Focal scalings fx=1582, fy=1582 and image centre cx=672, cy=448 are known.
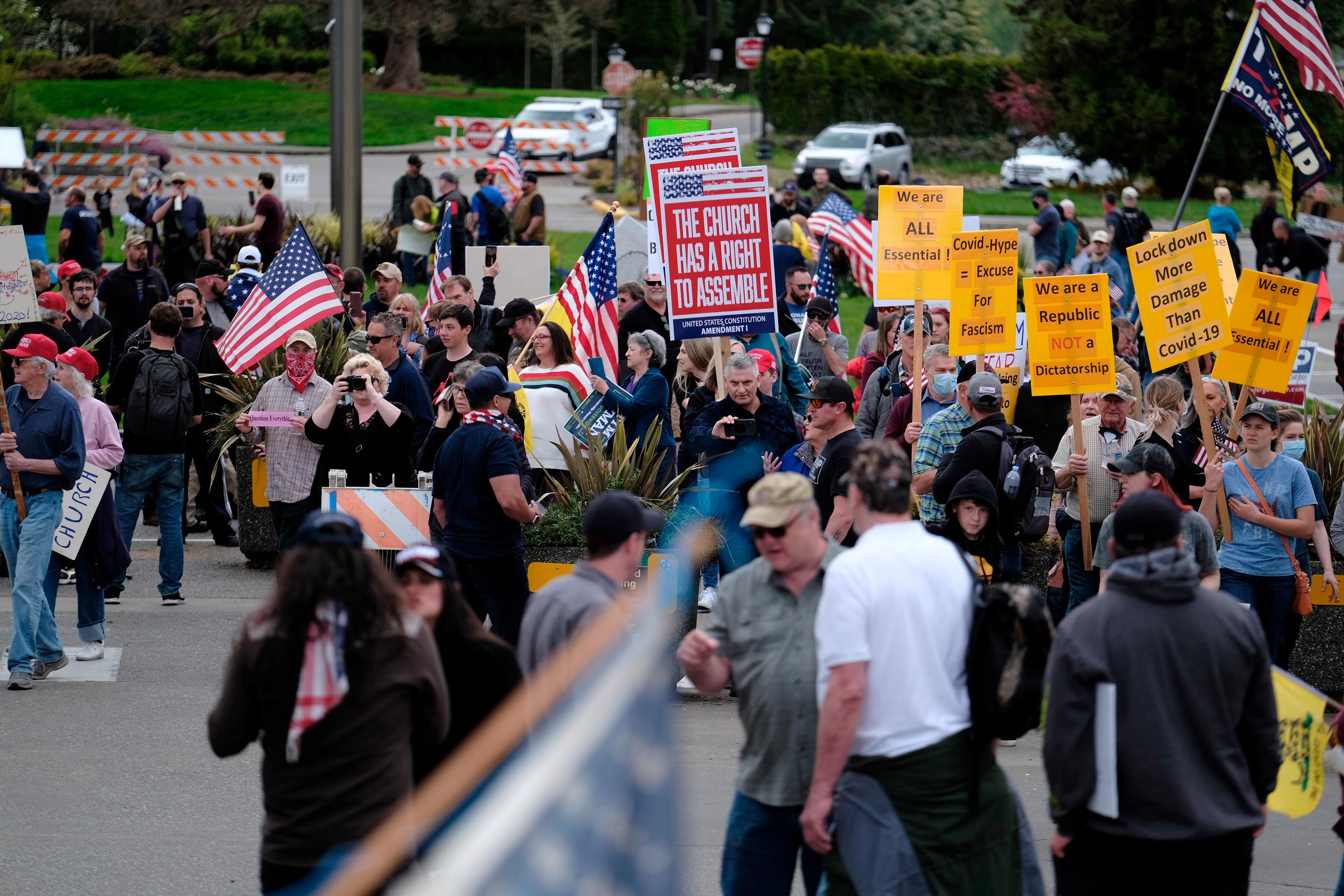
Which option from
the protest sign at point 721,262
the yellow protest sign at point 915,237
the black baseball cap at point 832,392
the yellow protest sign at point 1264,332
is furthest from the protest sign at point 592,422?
the yellow protest sign at point 1264,332

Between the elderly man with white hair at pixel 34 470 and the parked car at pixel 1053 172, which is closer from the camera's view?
the elderly man with white hair at pixel 34 470

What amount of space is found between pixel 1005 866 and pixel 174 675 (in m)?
5.88

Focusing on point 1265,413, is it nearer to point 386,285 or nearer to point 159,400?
point 159,400

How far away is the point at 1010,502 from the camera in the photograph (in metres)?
8.33

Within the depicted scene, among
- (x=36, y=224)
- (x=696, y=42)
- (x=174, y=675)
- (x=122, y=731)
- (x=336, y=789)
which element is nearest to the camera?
(x=336, y=789)

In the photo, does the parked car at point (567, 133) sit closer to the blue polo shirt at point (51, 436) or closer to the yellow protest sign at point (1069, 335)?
the yellow protest sign at point (1069, 335)

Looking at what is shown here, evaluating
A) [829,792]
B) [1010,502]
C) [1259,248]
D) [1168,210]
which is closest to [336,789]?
[829,792]

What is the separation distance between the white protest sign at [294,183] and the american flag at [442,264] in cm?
871

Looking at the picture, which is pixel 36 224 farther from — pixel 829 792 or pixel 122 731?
pixel 829 792

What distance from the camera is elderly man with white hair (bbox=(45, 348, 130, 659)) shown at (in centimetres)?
931

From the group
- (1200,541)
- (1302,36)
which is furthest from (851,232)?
(1200,541)

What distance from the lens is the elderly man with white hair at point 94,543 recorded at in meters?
9.31

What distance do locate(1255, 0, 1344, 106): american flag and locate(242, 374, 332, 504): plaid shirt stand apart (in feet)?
27.9

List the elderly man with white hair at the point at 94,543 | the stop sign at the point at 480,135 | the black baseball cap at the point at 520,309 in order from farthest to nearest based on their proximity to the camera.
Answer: the stop sign at the point at 480,135 → the black baseball cap at the point at 520,309 → the elderly man with white hair at the point at 94,543
